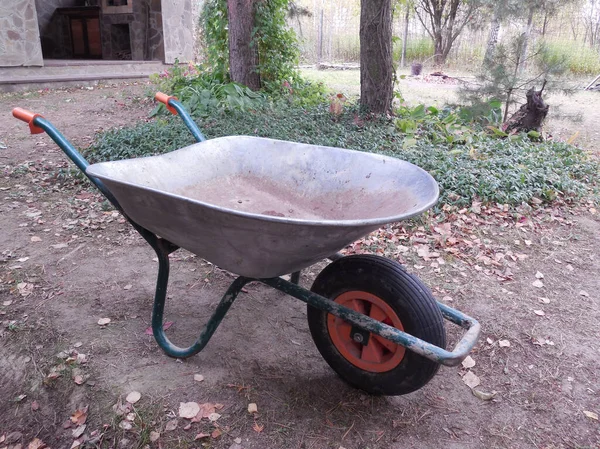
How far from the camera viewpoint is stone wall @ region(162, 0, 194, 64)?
33.4 feet

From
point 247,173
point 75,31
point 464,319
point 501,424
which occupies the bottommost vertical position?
point 501,424

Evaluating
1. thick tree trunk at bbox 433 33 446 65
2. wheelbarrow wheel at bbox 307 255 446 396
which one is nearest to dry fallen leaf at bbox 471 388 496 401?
wheelbarrow wheel at bbox 307 255 446 396

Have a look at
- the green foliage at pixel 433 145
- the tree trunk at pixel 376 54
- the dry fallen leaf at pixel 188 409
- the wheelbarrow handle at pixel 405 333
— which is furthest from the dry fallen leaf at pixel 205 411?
the tree trunk at pixel 376 54

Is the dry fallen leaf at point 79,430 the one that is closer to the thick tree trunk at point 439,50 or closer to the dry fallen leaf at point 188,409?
the dry fallen leaf at point 188,409

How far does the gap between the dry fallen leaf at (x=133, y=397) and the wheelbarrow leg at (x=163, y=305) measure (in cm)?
24

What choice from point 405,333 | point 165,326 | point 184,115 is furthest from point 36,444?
point 184,115

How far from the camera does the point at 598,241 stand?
3553mm

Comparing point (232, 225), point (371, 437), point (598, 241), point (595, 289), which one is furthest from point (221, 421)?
point (598, 241)

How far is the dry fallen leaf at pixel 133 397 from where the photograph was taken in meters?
1.87

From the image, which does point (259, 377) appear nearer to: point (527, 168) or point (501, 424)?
point (501, 424)

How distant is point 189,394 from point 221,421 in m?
0.20

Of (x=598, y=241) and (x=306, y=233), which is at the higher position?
(x=306, y=233)

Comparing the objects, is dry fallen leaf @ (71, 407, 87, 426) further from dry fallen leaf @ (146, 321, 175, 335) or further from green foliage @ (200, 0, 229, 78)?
green foliage @ (200, 0, 229, 78)

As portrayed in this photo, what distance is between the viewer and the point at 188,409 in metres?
1.85
